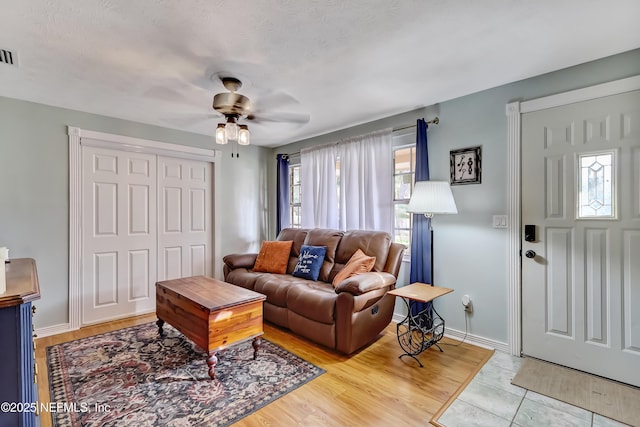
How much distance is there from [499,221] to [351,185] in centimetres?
170

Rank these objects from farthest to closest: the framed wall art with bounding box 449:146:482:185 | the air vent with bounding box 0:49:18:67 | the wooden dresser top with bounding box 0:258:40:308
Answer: the framed wall art with bounding box 449:146:482:185 < the air vent with bounding box 0:49:18:67 < the wooden dresser top with bounding box 0:258:40:308

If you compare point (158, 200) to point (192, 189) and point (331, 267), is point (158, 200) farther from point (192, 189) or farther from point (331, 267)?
point (331, 267)

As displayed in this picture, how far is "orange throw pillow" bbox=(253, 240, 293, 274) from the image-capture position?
377 centimetres

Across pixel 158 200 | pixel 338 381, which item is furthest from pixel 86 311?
pixel 338 381

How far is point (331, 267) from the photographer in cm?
345

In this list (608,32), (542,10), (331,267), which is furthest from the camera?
(331,267)

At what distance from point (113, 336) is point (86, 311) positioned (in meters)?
0.62

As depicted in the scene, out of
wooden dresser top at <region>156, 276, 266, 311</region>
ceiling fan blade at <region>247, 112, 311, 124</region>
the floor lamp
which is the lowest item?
wooden dresser top at <region>156, 276, 266, 311</region>

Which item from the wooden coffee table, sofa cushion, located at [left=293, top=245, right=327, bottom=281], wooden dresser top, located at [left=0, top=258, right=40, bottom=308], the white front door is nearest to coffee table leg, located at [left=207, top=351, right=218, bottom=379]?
the wooden coffee table

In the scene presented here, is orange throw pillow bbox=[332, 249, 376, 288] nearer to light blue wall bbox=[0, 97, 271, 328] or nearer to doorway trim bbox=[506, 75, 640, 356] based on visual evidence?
doorway trim bbox=[506, 75, 640, 356]

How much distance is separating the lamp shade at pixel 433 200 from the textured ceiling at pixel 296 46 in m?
0.91

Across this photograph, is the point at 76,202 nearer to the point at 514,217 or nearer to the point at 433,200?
the point at 433,200

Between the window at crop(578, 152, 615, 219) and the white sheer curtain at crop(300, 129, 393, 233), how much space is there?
165 cm

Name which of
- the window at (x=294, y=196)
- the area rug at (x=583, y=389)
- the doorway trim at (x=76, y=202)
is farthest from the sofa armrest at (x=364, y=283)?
the doorway trim at (x=76, y=202)
